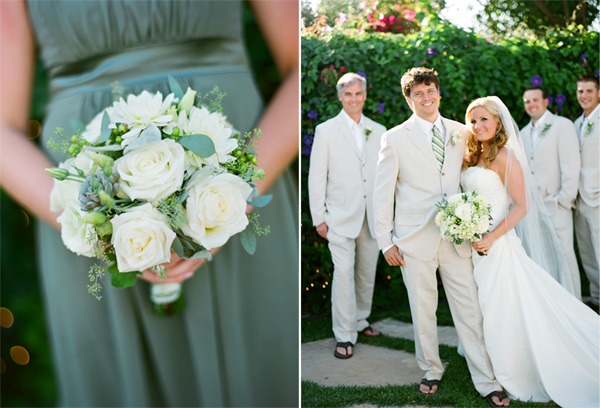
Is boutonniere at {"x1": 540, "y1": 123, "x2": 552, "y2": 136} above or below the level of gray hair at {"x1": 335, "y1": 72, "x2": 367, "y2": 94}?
below

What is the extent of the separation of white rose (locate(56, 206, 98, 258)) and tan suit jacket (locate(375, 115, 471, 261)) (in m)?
1.67

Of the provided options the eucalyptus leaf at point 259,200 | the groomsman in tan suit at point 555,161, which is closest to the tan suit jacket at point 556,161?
the groomsman in tan suit at point 555,161

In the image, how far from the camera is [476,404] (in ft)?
9.40

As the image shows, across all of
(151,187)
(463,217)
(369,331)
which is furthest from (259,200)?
(369,331)

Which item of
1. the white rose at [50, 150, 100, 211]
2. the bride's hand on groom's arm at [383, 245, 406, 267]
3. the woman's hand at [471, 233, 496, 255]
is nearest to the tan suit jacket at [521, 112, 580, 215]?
the woman's hand at [471, 233, 496, 255]

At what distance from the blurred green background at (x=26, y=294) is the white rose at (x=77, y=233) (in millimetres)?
755

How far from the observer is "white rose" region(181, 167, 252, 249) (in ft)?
5.97

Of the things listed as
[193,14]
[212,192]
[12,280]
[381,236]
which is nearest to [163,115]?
[212,192]

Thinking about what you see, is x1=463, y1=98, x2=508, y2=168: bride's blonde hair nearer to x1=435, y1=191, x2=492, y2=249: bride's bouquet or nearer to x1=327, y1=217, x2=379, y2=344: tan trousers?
x1=435, y1=191, x2=492, y2=249: bride's bouquet

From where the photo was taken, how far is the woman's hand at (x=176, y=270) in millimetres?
2211

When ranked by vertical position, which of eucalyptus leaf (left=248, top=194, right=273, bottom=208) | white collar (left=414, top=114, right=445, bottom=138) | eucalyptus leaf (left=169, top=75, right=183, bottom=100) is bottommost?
eucalyptus leaf (left=248, top=194, right=273, bottom=208)

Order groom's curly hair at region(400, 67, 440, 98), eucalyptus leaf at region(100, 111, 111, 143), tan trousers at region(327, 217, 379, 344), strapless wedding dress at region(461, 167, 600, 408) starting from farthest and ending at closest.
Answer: tan trousers at region(327, 217, 379, 344), groom's curly hair at region(400, 67, 440, 98), strapless wedding dress at region(461, 167, 600, 408), eucalyptus leaf at region(100, 111, 111, 143)

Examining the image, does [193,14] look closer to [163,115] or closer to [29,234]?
[163,115]

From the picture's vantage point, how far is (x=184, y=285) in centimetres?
253
